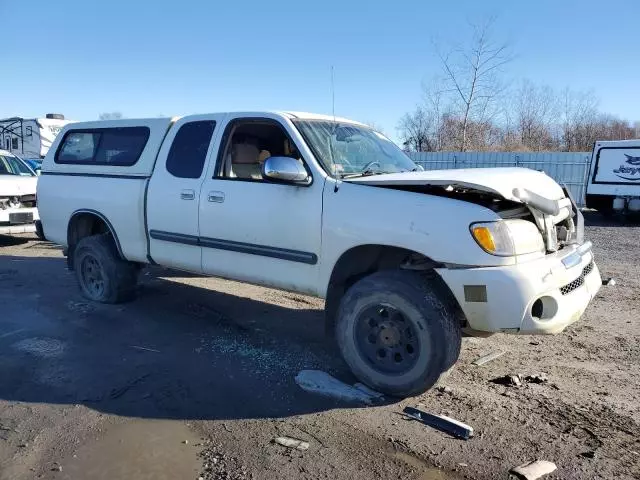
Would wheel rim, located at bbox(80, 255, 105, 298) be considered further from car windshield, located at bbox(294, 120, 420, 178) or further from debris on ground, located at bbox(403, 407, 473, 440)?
debris on ground, located at bbox(403, 407, 473, 440)

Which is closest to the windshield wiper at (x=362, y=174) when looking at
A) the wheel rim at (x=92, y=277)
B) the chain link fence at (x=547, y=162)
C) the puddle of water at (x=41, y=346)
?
the puddle of water at (x=41, y=346)

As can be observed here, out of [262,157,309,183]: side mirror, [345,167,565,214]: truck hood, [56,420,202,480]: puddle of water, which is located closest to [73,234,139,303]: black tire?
Result: [262,157,309,183]: side mirror

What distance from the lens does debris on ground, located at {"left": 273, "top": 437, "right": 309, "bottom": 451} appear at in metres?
3.16

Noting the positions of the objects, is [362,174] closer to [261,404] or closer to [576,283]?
[576,283]

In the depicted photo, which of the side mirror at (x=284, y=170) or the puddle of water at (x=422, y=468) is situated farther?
the side mirror at (x=284, y=170)

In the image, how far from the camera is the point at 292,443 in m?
3.20

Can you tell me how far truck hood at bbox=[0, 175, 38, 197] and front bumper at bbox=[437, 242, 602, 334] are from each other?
911 centimetres

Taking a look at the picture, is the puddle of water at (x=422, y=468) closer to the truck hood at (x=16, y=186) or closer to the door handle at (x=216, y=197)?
the door handle at (x=216, y=197)

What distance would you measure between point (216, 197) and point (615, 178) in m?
14.5

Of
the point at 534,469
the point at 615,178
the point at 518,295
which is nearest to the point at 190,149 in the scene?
the point at 518,295

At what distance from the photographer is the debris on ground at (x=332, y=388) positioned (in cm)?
378

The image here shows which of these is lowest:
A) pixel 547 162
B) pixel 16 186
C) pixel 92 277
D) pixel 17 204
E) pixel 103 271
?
pixel 92 277

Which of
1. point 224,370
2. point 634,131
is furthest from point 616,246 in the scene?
point 634,131

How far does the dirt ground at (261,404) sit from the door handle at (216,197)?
1287mm
